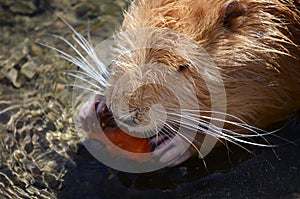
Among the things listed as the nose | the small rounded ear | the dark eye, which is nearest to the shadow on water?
the nose

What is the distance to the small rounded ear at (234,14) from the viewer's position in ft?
7.99

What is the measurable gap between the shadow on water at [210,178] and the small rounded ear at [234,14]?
671 millimetres

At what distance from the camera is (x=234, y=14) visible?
2455 mm

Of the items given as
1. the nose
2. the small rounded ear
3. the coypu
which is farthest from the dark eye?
the nose

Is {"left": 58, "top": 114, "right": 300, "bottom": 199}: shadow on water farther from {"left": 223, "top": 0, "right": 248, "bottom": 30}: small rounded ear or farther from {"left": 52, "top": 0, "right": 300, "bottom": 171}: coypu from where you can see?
{"left": 223, "top": 0, "right": 248, "bottom": 30}: small rounded ear

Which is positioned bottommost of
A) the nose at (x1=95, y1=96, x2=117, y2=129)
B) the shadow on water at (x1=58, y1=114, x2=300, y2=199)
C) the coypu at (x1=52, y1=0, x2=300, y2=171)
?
the shadow on water at (x1=58, y1=114, x2=300, y2=199)

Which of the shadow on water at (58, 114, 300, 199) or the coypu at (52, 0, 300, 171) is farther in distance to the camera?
the shadow on water at (58, 114, 300, 199)

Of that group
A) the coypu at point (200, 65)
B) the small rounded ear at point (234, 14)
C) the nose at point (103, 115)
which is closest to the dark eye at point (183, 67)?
the coypu at point (200, 65)

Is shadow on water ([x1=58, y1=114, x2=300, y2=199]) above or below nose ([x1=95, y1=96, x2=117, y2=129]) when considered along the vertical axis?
below

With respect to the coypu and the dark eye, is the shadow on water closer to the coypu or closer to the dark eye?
the coypu

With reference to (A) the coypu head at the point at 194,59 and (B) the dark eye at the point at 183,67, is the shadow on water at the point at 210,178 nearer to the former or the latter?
(A) the coypu head at the point at 194,59

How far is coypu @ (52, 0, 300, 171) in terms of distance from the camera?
246 cm

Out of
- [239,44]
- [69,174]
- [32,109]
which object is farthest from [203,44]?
[32,109]

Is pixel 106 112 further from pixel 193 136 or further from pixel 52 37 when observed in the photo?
pixel 52 37
